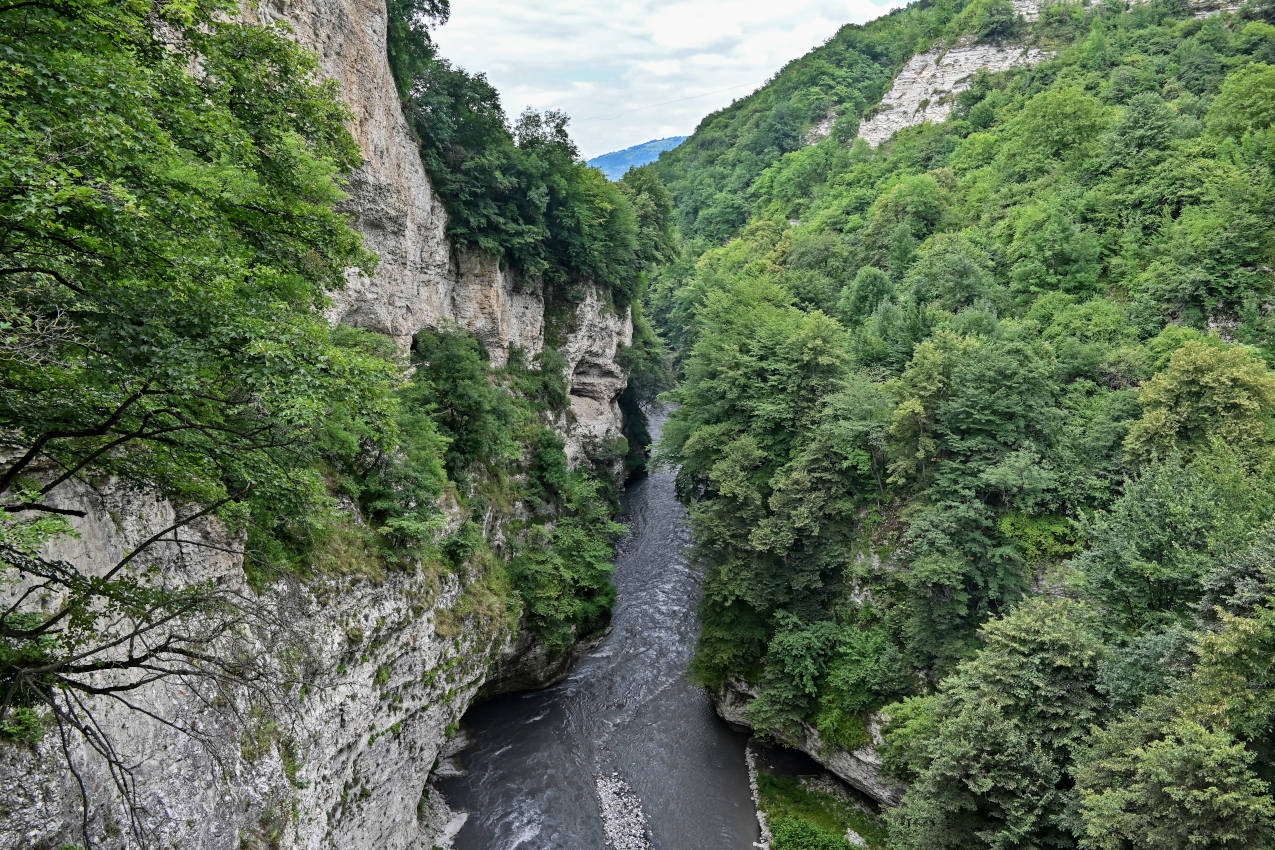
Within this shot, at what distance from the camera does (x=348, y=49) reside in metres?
17.9

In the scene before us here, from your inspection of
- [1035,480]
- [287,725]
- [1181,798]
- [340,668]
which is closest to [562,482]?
[340,668]

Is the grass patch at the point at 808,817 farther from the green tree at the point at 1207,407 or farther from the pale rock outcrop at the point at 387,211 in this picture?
the pale rock outcrop at the point at 387,211

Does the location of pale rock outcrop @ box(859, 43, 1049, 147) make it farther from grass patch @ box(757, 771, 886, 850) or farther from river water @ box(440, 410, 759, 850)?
grass patch @ box(757, 771, 886, 850)

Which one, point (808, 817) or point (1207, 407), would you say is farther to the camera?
point (808, 817)

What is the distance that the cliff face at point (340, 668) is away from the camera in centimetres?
758

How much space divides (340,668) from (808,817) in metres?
15.0

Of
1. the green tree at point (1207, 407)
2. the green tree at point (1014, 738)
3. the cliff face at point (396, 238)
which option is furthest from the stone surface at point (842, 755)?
the cliff face at point (396, 238)

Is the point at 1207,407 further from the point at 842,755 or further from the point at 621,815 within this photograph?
the point at 621,815

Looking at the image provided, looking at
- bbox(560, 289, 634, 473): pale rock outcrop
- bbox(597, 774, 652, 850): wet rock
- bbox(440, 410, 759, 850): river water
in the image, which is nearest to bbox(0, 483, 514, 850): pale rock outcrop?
bbox(440, 410, 759, 850): river water

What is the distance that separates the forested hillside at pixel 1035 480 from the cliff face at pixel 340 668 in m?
10.3

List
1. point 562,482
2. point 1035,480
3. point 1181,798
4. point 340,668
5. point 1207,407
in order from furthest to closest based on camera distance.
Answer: point 562,482, point 1035,480, point 1207,407, point 340,668, point 1181,798

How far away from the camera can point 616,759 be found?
20719 mm

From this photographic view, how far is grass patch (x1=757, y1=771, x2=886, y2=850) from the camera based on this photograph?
17.6 m

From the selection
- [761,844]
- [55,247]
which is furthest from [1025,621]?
[55,247]
